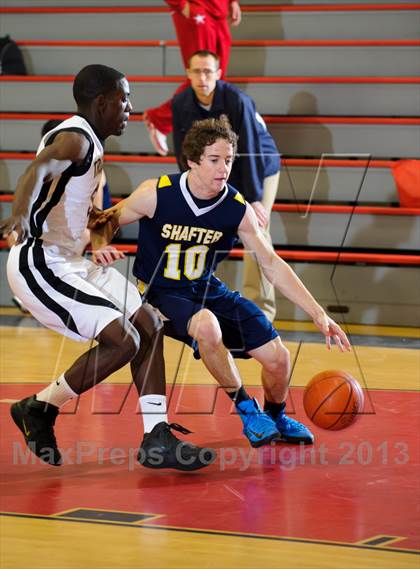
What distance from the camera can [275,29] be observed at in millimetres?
9414

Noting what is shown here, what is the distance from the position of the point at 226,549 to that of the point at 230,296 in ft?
5.20

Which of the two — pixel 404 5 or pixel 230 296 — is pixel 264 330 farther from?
pixel 404 5

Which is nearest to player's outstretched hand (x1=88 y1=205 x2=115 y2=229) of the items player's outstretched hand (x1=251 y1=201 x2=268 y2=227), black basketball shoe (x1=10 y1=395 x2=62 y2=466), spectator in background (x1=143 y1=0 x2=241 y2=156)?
black basketball shoe (x1=10 y1=395 x2=62 y2=466)

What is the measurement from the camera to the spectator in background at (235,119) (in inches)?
272

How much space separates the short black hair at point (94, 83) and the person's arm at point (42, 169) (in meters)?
0.26

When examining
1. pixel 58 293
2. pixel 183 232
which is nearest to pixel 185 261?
pixel 183 232

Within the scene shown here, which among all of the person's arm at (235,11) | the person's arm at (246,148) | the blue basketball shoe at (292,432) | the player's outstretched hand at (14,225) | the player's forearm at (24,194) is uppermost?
the person's arm at (235,11)

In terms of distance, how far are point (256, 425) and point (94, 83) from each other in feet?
5.09

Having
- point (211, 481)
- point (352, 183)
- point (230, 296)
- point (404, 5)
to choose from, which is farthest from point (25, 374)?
point (404, 5)

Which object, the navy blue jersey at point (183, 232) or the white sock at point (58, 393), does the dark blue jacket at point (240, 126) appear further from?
the white sock at point (58, 393)

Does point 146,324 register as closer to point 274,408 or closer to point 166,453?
point 166,453

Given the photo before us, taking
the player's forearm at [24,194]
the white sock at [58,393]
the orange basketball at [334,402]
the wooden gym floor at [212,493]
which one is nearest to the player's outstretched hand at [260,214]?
the wooden gym floor at [212,493]

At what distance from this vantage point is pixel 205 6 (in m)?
7.91

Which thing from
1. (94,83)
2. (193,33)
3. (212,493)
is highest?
(193,33)
